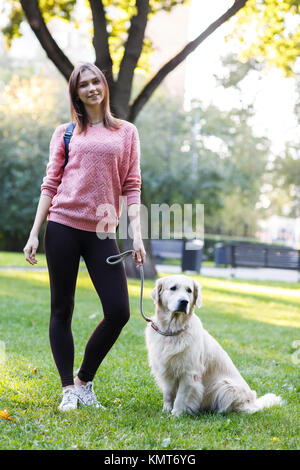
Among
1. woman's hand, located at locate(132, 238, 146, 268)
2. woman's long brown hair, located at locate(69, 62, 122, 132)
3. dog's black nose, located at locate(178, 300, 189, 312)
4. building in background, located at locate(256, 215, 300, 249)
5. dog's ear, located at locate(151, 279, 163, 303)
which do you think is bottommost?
building in background, located at locate(256, 215, 300, 249)

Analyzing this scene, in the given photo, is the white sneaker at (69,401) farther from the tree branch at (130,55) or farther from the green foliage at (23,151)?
the green foliage at (23,151)

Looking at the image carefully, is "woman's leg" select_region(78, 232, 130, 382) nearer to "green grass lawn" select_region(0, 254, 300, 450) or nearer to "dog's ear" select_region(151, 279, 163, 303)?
"dog's ear" select_region(151, 279, 163, 303)

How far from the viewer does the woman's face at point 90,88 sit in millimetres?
3494

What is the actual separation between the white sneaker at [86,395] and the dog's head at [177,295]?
739 millimetres

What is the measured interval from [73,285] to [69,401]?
766 millimetres

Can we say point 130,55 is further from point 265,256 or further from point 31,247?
point 265,256

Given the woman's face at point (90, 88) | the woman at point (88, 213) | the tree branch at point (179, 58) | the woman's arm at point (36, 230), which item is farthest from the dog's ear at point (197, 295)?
the tree branch at point (179, 58)

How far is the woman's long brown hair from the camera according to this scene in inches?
138

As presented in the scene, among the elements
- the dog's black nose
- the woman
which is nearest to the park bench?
the dog's black nose

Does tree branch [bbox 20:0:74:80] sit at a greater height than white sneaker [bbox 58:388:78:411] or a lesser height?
greater

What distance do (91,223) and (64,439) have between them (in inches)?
51.9

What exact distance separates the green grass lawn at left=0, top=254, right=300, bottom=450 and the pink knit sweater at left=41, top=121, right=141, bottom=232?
1.26 meters

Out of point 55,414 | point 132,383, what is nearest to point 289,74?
point 132,383
